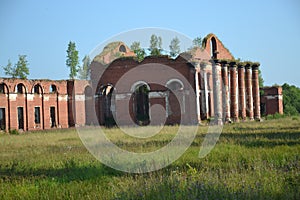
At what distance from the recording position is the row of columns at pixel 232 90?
2998cm

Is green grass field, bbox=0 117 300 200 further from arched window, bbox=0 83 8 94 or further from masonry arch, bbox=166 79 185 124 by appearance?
masonry arch, bbox=166 79 185 124

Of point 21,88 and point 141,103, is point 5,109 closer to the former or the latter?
point 21,88

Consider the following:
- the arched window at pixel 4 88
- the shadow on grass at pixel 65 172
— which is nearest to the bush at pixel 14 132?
the arched window at pixel 4 88

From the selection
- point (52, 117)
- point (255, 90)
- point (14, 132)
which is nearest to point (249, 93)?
point (255, 90)

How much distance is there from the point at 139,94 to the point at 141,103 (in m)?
0.90

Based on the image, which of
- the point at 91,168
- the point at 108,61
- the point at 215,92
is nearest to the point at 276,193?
the point at 91,168

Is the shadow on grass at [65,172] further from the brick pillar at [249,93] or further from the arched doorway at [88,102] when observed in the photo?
the brick pillar at [249,93]

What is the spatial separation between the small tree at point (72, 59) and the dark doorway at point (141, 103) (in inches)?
1203

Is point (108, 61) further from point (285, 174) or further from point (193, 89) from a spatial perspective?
point (285, 174)

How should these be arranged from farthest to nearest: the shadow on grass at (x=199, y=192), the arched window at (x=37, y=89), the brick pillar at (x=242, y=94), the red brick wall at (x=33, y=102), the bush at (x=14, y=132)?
the brick pillar at (x=242, y=94) → the arched window at (x=37, y=89) → the red brick wall at (x=33, y=102) → the bush at (x=14, y=132) → the shadow on grass at (x=199, y=192)

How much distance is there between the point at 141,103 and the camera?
37438mm

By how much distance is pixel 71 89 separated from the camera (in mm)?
35906

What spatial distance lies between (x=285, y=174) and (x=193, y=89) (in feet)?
79.2

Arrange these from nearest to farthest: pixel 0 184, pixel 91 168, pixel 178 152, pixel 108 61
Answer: pixel 0 184
pixel 91 168
pixel 178 152
pixel 108 61
